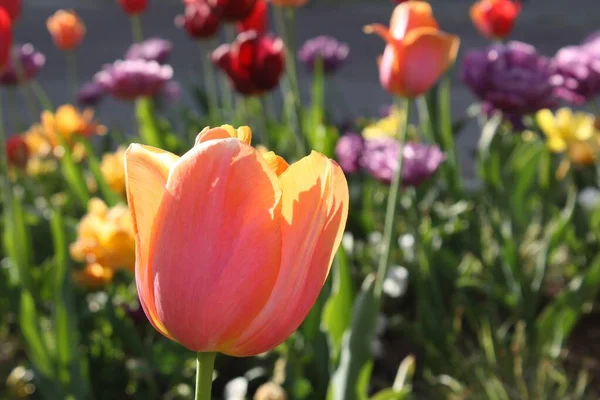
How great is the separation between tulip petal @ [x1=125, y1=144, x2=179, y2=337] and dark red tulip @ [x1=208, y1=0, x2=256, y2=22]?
3.64 feet

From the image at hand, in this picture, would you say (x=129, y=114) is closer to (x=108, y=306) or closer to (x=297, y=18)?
(x=108, y=306)

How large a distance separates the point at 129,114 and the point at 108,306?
403cm

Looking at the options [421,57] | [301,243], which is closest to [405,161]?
[421,57]

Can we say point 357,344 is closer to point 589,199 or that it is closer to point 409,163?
point 409,163

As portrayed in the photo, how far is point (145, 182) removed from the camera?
0.49m

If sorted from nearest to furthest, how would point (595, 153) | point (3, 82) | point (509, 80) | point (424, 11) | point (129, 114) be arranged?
1. point (424, 11)
2. point (509, 80)
3. point (595, 153)
4. point (3, 82)
5. point (129, 114)

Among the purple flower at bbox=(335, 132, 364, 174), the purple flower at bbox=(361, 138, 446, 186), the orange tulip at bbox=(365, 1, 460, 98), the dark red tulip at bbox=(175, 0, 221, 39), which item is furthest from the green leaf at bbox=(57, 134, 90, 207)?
the orange tulip at bbox=(365, 1, 460, 98)

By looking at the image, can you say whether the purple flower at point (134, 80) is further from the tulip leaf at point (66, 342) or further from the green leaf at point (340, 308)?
the green leaf at point (340, 308)

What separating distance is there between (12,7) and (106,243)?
48cm

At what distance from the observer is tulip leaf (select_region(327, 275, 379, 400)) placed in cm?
113

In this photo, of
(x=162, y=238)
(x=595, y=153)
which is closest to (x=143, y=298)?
(x=162, y=238)

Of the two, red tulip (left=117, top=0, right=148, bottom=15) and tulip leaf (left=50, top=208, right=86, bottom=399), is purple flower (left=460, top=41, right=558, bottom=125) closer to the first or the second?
tulip leaf (left=50, top=208, right=86, bottom=399)

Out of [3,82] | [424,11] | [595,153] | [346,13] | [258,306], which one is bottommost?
[346,13]

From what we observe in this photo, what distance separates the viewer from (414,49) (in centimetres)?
115
